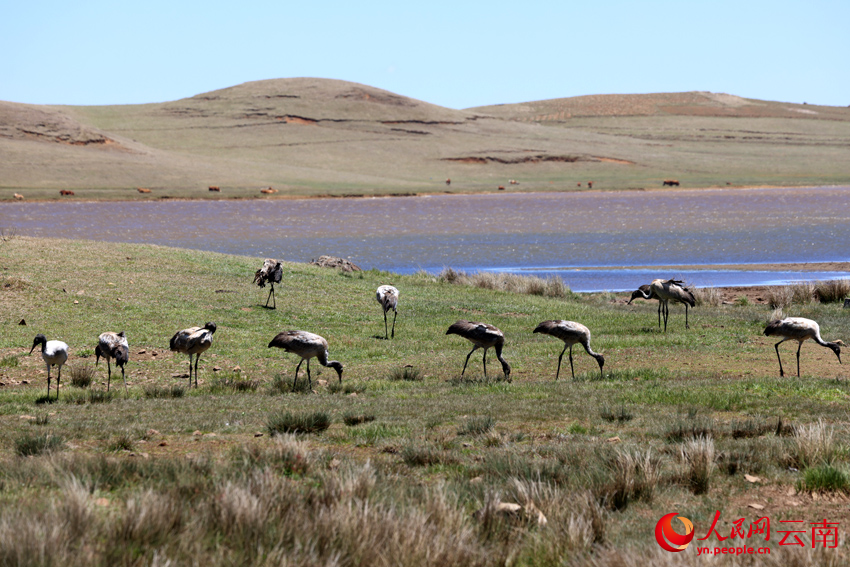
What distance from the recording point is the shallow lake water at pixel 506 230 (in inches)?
1793

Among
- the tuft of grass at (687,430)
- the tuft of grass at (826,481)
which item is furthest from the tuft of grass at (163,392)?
the tuft of grass at (826,481)

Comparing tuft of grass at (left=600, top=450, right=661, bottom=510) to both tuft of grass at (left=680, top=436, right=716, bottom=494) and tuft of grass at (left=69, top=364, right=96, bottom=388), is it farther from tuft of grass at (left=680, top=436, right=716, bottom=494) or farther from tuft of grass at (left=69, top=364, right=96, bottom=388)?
tuft of grass at (left=69, top=364, right=96, bottom=388)

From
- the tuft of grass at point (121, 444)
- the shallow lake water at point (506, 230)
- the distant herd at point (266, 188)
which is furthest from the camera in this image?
the distant herd at point (266, 188)

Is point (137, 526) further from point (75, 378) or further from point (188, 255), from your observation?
point (188, 255)

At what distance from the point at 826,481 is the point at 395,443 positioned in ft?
15.2

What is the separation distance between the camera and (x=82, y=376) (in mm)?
15000

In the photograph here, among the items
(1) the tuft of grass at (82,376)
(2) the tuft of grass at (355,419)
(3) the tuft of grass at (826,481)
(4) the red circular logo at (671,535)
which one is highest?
(3) the tuft of grass at (826,481)

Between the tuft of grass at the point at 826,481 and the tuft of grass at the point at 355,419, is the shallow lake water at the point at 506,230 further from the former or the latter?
the tuft of grass at the point at 826,481

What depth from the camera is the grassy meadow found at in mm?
5992

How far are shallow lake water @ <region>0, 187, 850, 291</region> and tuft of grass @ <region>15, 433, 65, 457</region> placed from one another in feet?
95.4

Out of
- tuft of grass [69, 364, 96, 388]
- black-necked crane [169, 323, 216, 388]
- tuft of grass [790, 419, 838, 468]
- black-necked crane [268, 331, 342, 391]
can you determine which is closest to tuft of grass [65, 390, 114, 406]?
tuft of grass [69, 364, 96, 388]

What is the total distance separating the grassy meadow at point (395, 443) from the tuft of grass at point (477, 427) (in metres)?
0.03

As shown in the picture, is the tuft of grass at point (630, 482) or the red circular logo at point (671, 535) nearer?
the red circular logo at point (671, 535)

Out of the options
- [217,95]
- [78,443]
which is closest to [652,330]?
[78,443]
